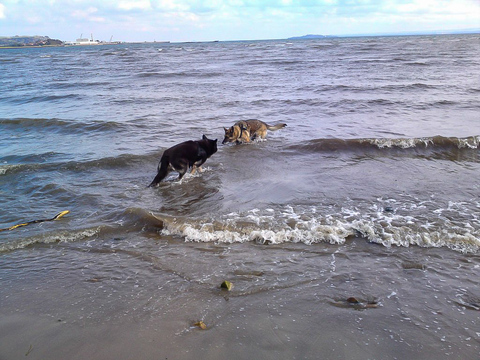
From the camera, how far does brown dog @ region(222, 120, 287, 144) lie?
35.1 ft

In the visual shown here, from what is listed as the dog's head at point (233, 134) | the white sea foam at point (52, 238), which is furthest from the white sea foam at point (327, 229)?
the dog's head at point (233, 134)

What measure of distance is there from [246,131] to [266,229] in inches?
229

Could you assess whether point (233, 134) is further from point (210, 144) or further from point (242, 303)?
point (242, 303)

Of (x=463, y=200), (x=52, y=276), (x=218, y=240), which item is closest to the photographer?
(x=52, y=276)

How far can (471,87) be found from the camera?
17.1 m

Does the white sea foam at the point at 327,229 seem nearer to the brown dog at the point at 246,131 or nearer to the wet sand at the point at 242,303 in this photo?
the wet sand at the point at 242,303

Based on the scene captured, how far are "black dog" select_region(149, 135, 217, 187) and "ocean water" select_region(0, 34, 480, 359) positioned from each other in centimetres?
28

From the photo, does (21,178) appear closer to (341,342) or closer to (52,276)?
(52,276)

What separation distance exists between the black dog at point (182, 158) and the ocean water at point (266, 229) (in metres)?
0.28

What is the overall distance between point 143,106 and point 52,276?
12793mm

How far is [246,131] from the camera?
35.8ft

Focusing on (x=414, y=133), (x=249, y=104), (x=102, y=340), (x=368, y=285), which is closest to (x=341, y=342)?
(x=368, y=285)

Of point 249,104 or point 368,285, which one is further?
point 249,104

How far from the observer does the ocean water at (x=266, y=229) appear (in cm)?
357
